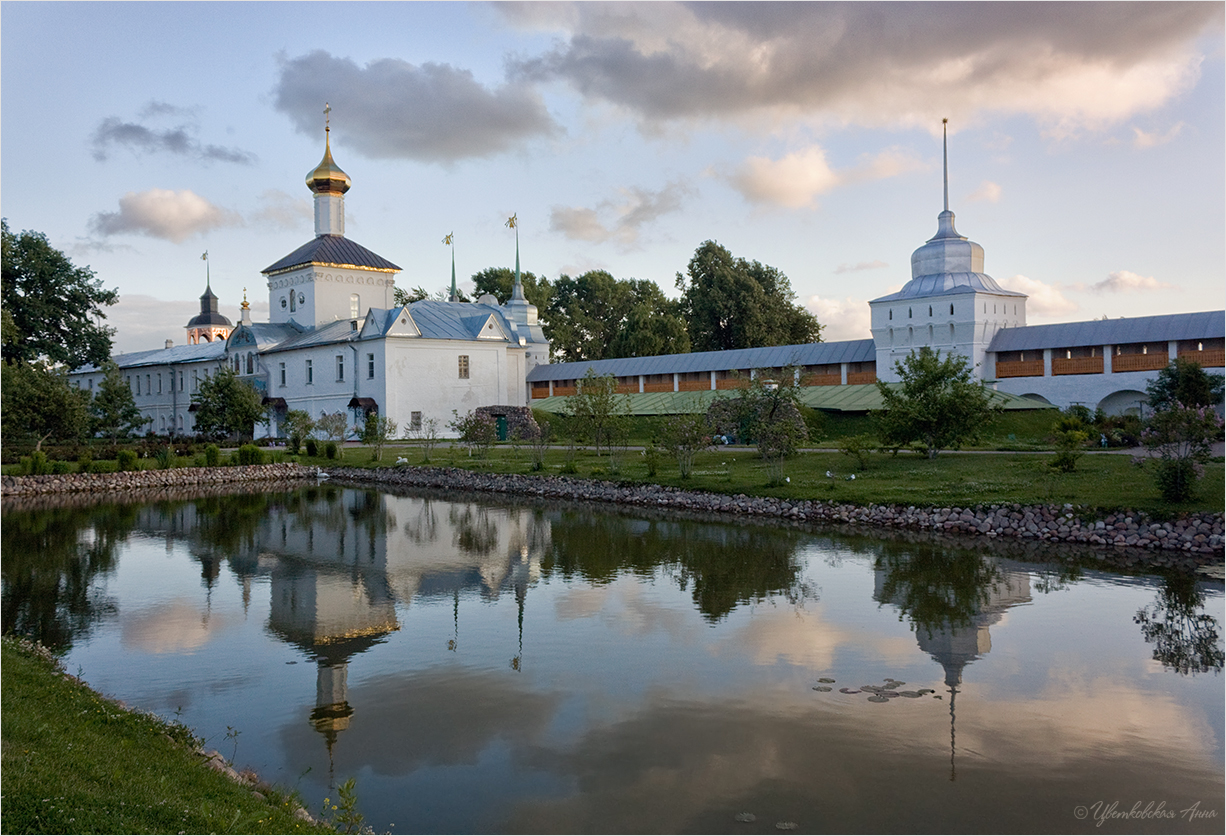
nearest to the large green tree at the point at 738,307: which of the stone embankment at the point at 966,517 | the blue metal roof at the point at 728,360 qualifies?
the blue metal roof at the point at 728,360

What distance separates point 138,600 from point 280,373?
3766 cm

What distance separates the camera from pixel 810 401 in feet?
116

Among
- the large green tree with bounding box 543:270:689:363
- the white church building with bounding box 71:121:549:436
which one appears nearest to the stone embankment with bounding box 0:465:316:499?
the white church building with bounding box 71:121:549:436

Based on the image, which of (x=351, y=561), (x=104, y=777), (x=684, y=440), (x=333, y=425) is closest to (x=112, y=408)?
(x=333, y=425)

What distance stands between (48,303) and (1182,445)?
4508 cm

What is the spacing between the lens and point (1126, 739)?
7.54 m

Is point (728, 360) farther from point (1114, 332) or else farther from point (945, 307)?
point (1114, 332)

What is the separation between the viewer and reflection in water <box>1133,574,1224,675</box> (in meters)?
9.59

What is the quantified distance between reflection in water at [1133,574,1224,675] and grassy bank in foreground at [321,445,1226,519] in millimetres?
3847

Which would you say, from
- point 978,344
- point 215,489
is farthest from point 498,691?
point 978,344

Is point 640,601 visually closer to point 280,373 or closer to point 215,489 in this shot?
point 215,489

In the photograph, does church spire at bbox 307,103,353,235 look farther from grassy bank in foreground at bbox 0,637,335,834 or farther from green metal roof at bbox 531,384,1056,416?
grassy bank in foreground at bbox 0,637,335,834

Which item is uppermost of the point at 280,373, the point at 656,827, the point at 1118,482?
the point at 280,373

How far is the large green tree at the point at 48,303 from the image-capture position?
137 ft
